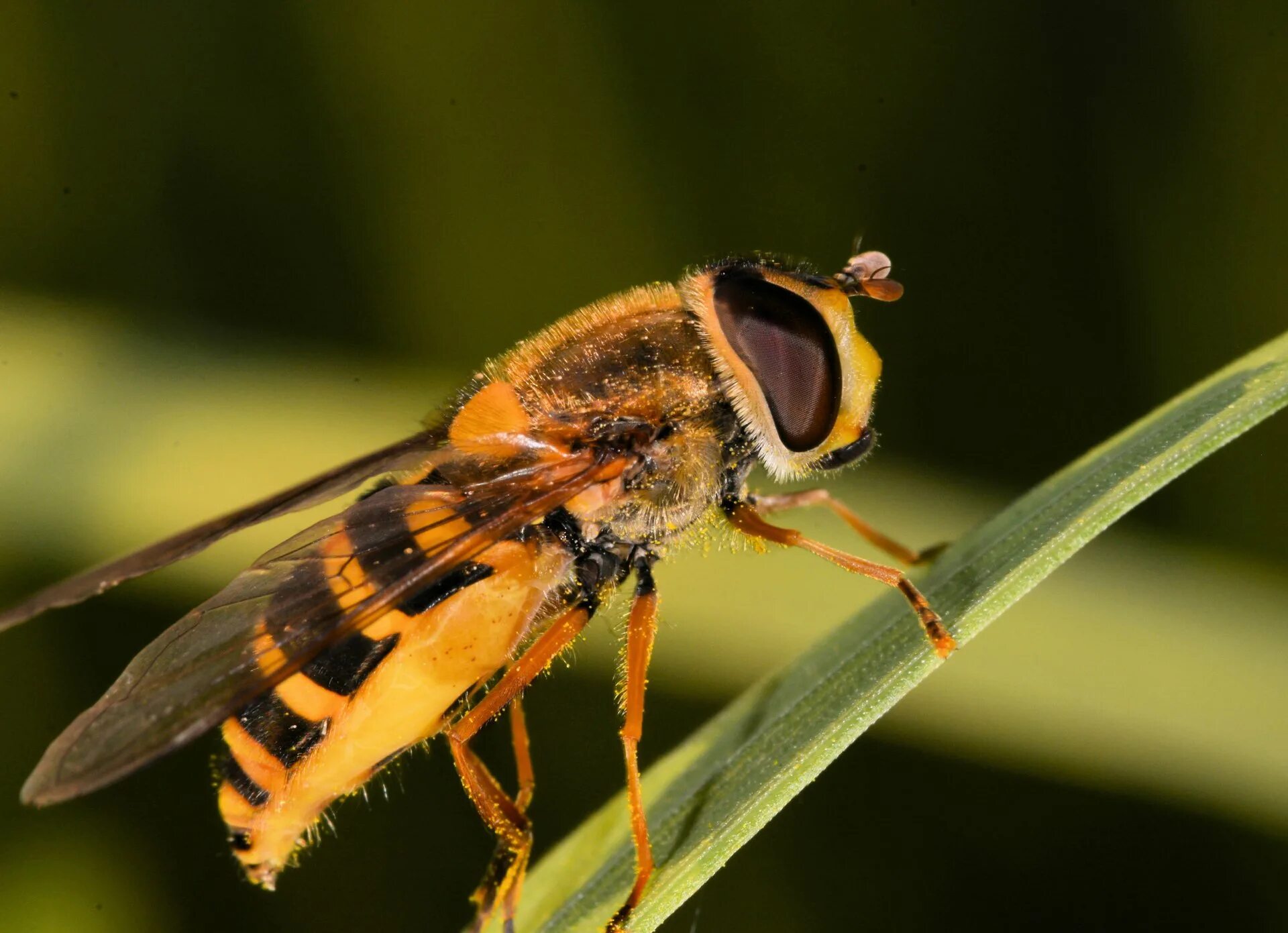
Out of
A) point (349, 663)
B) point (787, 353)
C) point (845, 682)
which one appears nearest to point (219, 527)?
point (349, 663)

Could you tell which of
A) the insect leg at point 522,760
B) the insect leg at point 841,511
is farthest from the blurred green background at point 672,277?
the insect leg at point 522,760

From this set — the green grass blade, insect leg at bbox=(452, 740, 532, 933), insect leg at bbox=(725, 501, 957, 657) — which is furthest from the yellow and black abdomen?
insect leg at bbox=(725, 501, 957, 657)

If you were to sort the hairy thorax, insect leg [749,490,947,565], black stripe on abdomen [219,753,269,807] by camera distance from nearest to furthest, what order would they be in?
1. black stripe on abdomen [219,753,269,807]
2. the hairy thorax
3. insect leg [749,490,947,565]

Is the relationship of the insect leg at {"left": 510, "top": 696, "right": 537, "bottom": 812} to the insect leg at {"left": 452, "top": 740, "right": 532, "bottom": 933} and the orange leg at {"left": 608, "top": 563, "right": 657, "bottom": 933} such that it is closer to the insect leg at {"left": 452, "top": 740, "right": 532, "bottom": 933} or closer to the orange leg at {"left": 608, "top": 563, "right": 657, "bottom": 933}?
the insect leg at {"left": 452, "top": 740, "right": 532, "bottom": 933}

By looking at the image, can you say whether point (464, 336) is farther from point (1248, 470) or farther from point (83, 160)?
point (1248, 470)

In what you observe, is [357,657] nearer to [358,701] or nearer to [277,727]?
[358,701]

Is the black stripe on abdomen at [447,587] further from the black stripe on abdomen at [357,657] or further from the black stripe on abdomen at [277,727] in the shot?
the black stripe on abdomen at [277,727]
